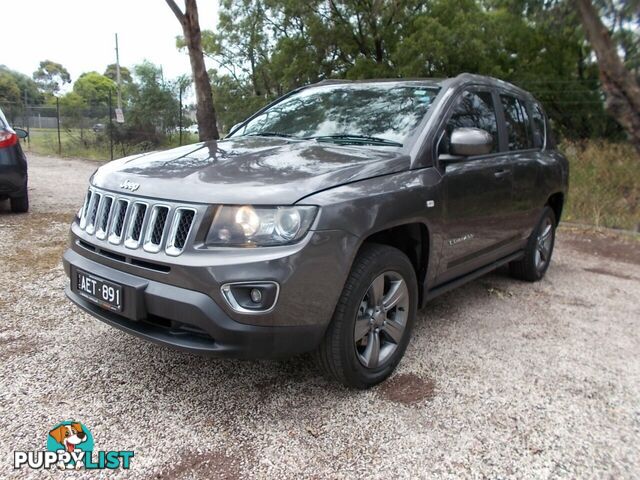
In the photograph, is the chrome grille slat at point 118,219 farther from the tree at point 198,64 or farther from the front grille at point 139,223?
the tree at point 198,64

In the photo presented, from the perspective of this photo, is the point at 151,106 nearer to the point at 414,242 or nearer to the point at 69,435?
the point at 414,242

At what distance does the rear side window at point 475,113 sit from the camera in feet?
11.5

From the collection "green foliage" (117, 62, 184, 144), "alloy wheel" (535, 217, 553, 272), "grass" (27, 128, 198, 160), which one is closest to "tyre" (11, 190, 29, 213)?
"alloy wheel" (535, 217, 553, 272)

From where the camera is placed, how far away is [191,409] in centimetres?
263

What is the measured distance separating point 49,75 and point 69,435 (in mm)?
121569

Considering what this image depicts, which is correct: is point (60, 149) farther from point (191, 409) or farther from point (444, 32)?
point (191, 409)

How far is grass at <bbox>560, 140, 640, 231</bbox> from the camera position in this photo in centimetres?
795

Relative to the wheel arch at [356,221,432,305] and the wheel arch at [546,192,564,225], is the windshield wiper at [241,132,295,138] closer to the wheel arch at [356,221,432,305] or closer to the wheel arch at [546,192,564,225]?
the wheel arch at [356,221,432,305]

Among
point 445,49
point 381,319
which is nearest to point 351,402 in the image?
point 381,319

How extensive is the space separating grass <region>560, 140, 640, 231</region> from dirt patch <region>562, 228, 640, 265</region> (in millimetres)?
480

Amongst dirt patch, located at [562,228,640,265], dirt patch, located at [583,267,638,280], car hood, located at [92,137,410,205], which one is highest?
car hood, located at [92,137,410,205]

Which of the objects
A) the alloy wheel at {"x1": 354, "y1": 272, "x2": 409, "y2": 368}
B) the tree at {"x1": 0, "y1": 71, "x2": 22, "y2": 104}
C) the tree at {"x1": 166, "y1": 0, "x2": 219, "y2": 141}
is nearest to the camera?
the alloy wheel at {"x1": 354, "y1": 272, "x2": 409, "y2": 368}

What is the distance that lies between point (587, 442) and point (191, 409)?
1.92 meters

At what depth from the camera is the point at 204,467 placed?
223 centimetres
